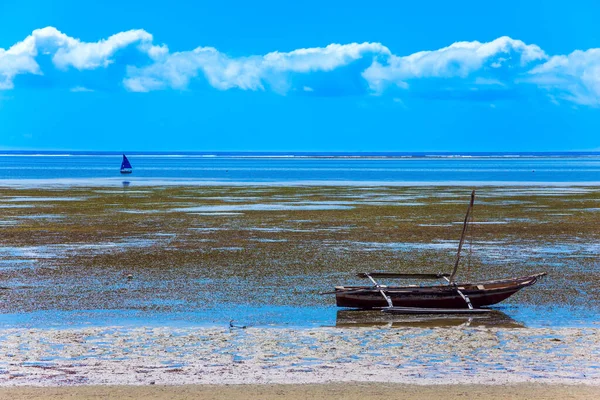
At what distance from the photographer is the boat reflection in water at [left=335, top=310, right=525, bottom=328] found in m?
18.4

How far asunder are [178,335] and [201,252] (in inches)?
508

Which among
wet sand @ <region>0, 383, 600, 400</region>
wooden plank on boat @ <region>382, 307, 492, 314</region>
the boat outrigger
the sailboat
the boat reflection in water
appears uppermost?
the sailboat

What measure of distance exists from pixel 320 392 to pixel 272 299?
340 inches

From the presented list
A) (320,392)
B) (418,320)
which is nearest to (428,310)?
(418,320)

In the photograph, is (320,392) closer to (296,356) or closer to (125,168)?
(296,356)

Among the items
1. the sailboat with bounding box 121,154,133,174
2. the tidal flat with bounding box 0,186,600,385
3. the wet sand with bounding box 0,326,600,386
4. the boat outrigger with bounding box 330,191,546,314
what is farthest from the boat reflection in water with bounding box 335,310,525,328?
the sailboat with bounding box 121,154,133,174

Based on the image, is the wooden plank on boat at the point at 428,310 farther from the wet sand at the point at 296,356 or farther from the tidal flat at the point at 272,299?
the wet sand at the point at 296,356

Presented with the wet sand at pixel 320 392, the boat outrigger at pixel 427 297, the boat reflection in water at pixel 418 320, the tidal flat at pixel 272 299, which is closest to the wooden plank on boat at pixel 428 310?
the boat outrigger at pixel 427 297

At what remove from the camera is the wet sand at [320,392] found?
496 inches

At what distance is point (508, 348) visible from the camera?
16.1 meters

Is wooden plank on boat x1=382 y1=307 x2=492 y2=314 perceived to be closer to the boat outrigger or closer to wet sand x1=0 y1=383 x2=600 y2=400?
the boat outrigger

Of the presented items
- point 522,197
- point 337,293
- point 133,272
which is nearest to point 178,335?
point 337,293

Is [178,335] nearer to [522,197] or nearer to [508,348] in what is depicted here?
[508,348]

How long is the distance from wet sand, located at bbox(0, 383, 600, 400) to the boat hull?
6534 millimetres
